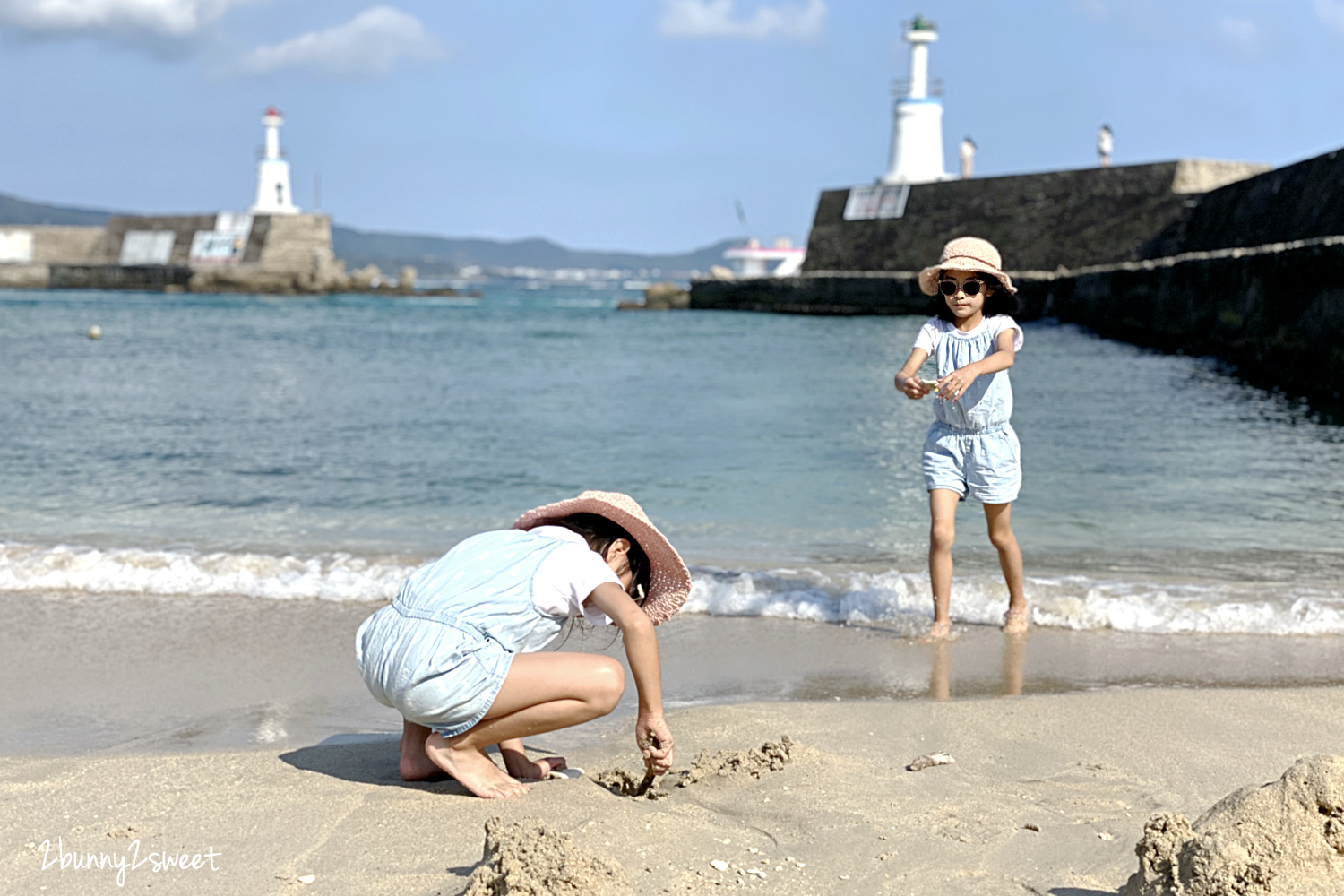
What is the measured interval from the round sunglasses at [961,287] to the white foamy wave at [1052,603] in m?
1.18

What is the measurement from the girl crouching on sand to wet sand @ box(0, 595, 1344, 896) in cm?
13

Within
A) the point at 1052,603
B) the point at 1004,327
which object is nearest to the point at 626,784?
the point at 1004,327

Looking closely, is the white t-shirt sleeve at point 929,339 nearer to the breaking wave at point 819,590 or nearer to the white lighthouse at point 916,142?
the breaking wave at point 819,590

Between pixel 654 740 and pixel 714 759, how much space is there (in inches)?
12.3

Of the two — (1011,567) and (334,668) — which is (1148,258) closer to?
(1011,567)

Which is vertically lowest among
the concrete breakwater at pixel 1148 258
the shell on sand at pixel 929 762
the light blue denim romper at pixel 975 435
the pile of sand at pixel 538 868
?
the shell on sand at pixel 929 762

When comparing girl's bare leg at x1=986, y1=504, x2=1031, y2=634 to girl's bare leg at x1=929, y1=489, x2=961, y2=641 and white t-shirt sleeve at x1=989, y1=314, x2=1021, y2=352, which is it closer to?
girl's bare leg at x1=929, y1=489, x2=961, y2=641

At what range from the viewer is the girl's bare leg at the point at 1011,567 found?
413cm

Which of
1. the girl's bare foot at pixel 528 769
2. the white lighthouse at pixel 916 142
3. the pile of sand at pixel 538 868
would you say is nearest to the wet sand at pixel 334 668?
the girl's bare foot at pixel 528 769

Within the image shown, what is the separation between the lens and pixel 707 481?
24.3 ft

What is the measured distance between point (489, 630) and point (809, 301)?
3523 centimetres

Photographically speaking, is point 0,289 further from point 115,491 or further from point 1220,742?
point 1220,742
